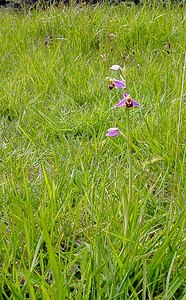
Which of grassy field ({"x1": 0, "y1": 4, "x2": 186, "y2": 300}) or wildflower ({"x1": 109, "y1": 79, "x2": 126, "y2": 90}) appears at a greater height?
wildflower ({"x1": 109, "y1": 79, "x2": 126, "y2": 90})

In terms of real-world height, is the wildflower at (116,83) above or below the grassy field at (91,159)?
above

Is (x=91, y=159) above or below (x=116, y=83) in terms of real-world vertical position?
below

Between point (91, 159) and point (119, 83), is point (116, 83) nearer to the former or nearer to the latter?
point (119, 83)

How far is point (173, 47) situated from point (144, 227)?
6.50ft

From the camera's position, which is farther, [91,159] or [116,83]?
[91,159]

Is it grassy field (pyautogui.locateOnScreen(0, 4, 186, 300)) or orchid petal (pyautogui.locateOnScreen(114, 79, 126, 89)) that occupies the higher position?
orchid petal (pyautogui.locateOnScreen(114, 79, 126, 89))

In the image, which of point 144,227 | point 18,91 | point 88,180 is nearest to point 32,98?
point 18,91

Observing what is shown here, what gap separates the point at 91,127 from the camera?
1995 millimetres

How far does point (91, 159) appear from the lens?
1.65m

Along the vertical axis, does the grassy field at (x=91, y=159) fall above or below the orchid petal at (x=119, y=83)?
below

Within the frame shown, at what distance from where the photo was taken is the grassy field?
39.5 inches

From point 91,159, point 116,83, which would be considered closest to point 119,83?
point 116,83

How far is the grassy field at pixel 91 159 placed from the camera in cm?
100

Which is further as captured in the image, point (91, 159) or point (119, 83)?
point (91, 159)
